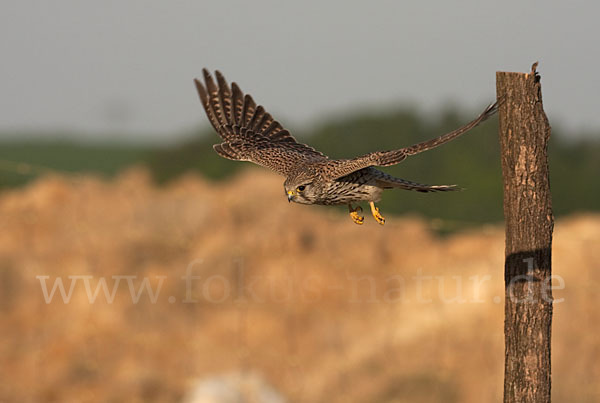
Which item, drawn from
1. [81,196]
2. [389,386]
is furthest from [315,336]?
[81,196]

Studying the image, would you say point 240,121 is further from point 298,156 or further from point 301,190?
point 301,190

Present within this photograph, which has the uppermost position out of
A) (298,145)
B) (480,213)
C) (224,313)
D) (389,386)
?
(480,213)

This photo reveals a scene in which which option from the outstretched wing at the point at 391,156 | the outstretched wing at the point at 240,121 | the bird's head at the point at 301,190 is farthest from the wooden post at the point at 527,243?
the outstretched wing at the point at 240,121

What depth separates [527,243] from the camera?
6.06m

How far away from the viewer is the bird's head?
623 centimetres

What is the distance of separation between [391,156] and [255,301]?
632 inches

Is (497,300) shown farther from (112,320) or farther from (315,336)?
(112,320)

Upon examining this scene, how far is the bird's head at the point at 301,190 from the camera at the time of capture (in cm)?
623

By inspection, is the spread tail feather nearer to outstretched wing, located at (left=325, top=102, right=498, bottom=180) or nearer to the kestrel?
the kestrel

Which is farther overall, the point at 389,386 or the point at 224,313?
the point at 224,313

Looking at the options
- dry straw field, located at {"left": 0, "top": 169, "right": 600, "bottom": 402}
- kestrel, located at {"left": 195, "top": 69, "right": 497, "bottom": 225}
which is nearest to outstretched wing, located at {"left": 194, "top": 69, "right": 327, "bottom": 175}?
kestrel, located at {"left": 195, "top": 69, "right": 497, "bottom": 225}

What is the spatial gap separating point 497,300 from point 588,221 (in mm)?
5237

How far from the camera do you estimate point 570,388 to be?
15.2 metres

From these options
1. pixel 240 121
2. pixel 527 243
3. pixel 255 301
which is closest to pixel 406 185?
pixel 527 243
